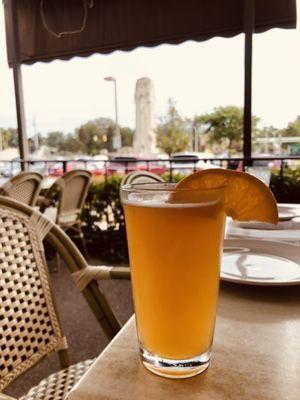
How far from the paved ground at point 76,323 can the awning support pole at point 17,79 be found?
1.96 m

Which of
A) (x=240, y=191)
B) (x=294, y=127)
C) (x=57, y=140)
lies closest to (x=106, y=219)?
(x=294, y=127)

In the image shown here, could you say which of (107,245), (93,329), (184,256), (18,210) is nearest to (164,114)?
(107,245)

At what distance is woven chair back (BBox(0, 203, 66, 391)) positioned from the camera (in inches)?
33.9

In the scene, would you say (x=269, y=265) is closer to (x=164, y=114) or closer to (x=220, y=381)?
(x=220, y=381)

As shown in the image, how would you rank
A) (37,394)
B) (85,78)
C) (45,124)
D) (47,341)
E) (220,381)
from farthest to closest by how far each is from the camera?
(85,78), (45,124), (47,341), (37,394), (220,381)

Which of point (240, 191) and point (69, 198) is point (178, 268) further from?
point (69, 198)

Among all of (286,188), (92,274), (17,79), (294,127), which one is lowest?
(286,188)

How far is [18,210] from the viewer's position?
37.5 inches

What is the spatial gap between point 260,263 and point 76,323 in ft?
6.27

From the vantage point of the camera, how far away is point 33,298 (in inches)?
36.9

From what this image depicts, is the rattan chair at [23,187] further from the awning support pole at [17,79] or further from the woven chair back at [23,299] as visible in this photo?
the awning support pole at [17,79]

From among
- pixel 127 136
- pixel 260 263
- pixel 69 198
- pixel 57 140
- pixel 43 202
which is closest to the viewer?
pixel 260 263

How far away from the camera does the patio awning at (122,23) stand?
11.1 ft

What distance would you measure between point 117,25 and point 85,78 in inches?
318
